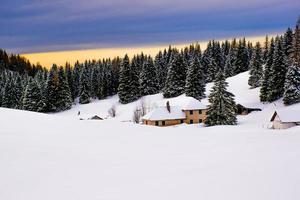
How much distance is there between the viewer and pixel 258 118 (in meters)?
63.3

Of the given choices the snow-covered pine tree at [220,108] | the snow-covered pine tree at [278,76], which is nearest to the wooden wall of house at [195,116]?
the snow-covered pine tree at [220,108]

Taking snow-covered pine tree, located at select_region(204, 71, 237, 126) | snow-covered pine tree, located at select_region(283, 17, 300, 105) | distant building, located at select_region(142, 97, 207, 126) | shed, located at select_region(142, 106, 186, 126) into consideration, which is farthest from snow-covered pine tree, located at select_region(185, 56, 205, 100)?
snow-covered pine tree, located at select_region(204, 71, 237, 126)

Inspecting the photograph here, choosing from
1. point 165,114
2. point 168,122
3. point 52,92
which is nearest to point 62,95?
point 52,92

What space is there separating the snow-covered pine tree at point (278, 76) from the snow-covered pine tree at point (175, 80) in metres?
25.2

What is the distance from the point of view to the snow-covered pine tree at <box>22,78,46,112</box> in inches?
3487

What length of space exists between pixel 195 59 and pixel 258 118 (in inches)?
1039

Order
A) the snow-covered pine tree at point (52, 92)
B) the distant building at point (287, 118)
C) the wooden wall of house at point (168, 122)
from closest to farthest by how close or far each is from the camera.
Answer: the distant building at point (287, 118)
the wooden wall of house at point (168, 122)
the snow-covered pine tree at point (52, 92)

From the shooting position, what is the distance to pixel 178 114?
2667 inches

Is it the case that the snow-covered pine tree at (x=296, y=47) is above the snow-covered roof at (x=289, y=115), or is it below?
above

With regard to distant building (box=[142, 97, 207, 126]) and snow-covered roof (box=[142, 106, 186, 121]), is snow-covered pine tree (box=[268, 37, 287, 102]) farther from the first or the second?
snow-covered roof (box=[142, 106, 186, 121])

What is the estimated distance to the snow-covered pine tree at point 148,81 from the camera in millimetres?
98062

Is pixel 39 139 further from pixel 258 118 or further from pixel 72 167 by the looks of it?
pixel 258 118

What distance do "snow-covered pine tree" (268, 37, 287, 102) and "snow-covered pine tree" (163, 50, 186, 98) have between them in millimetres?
25222

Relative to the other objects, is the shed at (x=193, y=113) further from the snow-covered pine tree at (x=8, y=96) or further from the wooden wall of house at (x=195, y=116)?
the snow-covered pine tree at (x=8, y=96)
